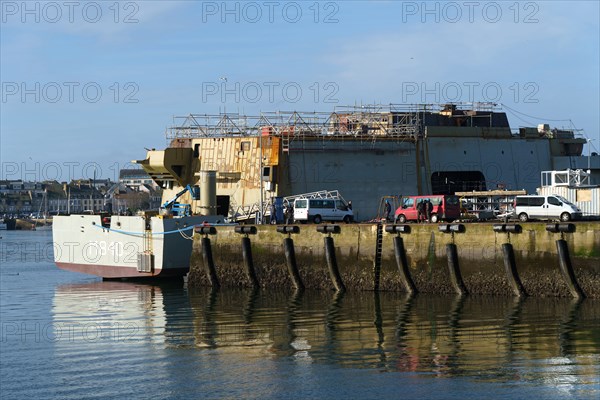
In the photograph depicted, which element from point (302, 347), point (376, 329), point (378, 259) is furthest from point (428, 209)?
point (302, 347)

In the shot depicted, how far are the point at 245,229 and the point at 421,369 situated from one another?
74.0 feet

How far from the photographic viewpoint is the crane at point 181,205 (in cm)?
5725

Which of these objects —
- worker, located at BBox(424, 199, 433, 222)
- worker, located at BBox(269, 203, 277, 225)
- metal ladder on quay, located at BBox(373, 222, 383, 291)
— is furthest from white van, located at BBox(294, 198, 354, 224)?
metal ladder on quay, located at BBox(373, 222, 383, 291)

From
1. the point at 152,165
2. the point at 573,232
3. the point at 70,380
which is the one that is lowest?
the point at 70,380

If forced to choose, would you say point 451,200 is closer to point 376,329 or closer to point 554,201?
point 554,201

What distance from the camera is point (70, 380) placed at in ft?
93.6

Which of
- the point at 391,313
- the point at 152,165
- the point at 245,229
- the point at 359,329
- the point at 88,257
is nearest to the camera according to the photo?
the point at 359,329

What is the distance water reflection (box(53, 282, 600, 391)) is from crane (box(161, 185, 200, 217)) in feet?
29.9

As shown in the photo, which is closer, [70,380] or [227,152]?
[70,380]

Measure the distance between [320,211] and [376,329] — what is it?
20.4 m

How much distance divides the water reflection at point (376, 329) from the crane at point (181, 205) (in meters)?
9.12

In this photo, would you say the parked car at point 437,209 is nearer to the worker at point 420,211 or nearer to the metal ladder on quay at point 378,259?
the worker at point 420,211

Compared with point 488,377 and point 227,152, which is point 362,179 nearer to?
point 227,152

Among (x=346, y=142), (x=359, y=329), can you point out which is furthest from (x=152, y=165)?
(x=359, y=329)
